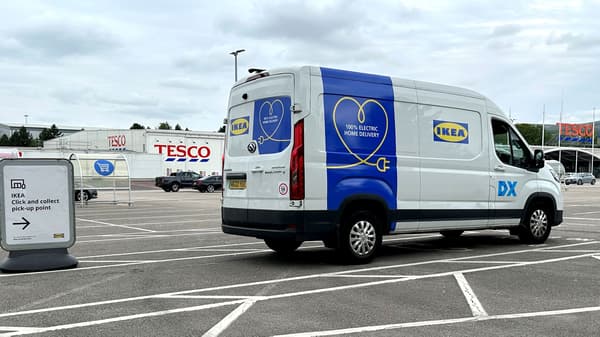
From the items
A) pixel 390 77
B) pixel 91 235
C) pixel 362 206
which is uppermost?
pixel 390 77

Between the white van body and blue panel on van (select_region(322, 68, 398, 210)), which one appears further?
blue panel on van (select_region(322, 68, 398, 210))

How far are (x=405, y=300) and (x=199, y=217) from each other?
40.5 feet

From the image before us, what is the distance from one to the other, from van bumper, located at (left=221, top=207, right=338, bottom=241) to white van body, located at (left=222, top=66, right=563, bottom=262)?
0.01 m

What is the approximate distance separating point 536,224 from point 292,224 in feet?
16.9

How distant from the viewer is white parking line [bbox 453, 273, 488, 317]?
527 cm

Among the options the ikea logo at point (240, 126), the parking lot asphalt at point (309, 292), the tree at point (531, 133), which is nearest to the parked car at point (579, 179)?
the parking lot asphalt at point (309, 292)

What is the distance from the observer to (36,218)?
7715 mm

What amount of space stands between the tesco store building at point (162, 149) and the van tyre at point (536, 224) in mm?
49326

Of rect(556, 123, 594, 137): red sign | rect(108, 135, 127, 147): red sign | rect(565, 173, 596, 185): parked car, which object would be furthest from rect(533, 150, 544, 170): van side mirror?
rect(556, 123, 594, 137): red sign

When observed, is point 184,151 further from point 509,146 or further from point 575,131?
point 575,131

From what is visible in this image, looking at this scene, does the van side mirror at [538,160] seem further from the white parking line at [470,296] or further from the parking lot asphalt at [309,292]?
the white parking line at [470,296]

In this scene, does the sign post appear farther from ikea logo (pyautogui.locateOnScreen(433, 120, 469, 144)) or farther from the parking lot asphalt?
A: ikea logo (pyautogui.locateOnScreen(433, 120, 469, 144))

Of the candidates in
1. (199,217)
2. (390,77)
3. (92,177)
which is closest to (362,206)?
(390,77)

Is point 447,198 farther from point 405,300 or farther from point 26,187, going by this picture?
point 26,187
